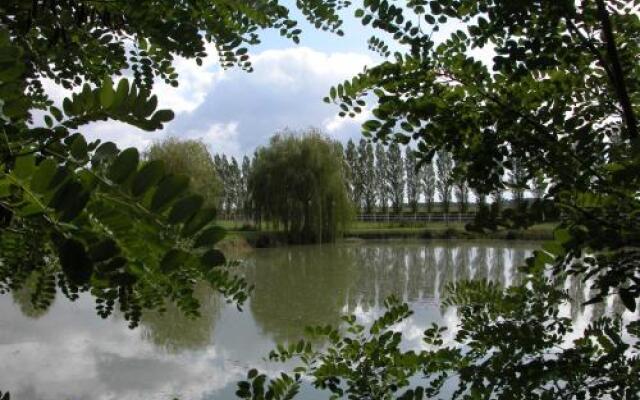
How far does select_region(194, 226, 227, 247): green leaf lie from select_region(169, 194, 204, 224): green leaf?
0.03m

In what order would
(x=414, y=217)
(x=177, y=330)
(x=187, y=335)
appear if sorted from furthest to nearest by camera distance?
(x=414, y=217) < (x=177, y=330) < (x=187, y=335)

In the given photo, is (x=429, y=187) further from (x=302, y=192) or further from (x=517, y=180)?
(x=517, y=180)

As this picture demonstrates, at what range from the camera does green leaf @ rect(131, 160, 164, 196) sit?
0.48m

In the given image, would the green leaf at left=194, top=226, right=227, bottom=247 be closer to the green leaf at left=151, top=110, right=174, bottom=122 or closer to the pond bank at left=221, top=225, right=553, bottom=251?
the green leaf at left=151, top=110, right=174, bottom=122

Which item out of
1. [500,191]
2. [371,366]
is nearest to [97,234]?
[500,191]

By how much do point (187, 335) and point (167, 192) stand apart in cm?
911

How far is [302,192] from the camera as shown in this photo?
24766 mm

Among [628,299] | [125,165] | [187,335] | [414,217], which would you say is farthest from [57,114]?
[414,217]

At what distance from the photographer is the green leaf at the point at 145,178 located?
48cm

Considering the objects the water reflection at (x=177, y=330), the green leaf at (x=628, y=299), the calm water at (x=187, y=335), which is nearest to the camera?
the green leaf at (x=628, y=299)

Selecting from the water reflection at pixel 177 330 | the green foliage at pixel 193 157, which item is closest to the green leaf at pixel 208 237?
the water reflection at pixel 177 330

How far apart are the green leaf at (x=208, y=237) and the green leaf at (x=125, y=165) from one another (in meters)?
0.08

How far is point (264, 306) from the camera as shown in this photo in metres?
11.4

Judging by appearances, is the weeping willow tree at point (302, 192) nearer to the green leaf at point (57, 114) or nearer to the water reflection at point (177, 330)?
the water reflection at point (177, 330)
